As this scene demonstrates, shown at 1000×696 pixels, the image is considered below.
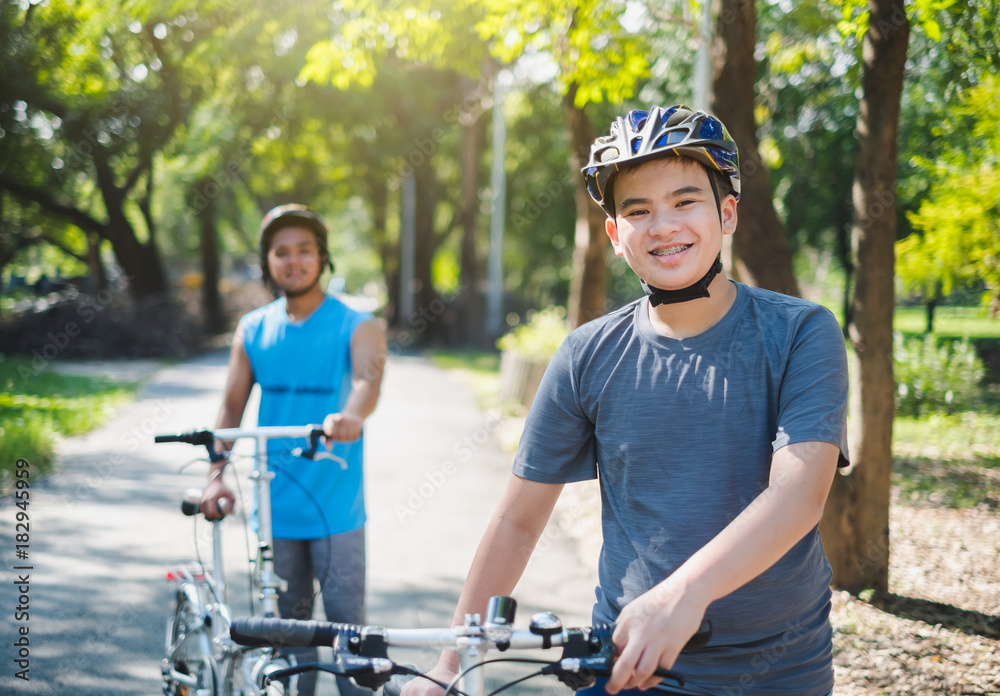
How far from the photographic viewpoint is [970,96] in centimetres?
465

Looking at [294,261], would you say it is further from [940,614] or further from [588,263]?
[588,263]

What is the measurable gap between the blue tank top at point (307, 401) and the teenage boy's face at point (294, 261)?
132 millimetres

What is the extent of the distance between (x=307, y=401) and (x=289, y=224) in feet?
2.71

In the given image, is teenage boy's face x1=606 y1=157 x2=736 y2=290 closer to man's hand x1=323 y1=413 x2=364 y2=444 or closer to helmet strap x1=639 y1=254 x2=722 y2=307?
helmet strap x1=639 y1=254 x2=722 y2=307

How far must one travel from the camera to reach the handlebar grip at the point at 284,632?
4.57 feet

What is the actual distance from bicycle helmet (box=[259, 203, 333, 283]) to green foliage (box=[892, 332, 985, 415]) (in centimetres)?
404

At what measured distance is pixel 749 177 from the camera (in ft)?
16.6

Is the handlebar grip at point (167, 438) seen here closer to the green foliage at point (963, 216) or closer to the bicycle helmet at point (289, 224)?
the bicycle helmet at point (289, 224)

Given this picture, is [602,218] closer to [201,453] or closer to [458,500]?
[458,500]

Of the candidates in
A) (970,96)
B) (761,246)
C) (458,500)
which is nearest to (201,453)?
(458,500)

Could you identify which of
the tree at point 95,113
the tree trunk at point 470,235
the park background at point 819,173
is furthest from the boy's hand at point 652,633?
the tree trunk at point 470,235

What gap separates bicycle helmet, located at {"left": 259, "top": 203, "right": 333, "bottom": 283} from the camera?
12.0ft

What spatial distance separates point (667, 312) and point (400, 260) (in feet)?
98.4


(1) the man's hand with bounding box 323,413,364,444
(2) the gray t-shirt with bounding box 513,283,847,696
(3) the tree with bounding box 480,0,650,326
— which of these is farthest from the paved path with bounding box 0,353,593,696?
(3) the tree with bounding box 480,0,650,326
